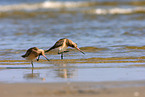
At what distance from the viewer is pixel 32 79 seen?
5.70m

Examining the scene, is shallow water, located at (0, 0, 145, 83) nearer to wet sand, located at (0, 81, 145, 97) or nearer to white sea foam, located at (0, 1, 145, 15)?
wet sand, located at (0, 81, 145, 97)

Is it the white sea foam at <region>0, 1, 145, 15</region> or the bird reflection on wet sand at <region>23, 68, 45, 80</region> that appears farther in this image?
the white sea foam at <region>0, 1, 145, 15</region>

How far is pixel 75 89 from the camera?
4887 millimetres

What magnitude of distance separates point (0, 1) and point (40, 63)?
90.8 feet

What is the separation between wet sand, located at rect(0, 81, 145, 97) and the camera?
15.1ft

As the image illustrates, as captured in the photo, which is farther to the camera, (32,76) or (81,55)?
(81,55)

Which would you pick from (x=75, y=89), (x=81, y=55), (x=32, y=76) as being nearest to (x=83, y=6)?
(x=81, y=55)

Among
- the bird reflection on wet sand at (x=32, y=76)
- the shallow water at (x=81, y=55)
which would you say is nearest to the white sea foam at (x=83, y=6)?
the shallow water at (x=81, y=55)

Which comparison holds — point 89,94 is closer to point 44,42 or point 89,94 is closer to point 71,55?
point 71,55

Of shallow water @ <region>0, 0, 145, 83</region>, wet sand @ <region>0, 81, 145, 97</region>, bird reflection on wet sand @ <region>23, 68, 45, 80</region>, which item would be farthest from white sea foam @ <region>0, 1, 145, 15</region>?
wet sand @ <region>0, 81, 145, 97</region>

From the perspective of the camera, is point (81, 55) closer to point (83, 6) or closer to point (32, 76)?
point (32, 76)

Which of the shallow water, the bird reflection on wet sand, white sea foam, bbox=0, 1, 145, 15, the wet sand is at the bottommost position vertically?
the wet sand

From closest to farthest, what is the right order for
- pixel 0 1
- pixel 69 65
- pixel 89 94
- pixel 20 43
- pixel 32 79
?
pixel 89 94 < pixel 32 79 < pixel 69 65 < pixel 20 43 < pixel 0 1

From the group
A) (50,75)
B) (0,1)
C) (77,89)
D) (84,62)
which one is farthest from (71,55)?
(0,1)
